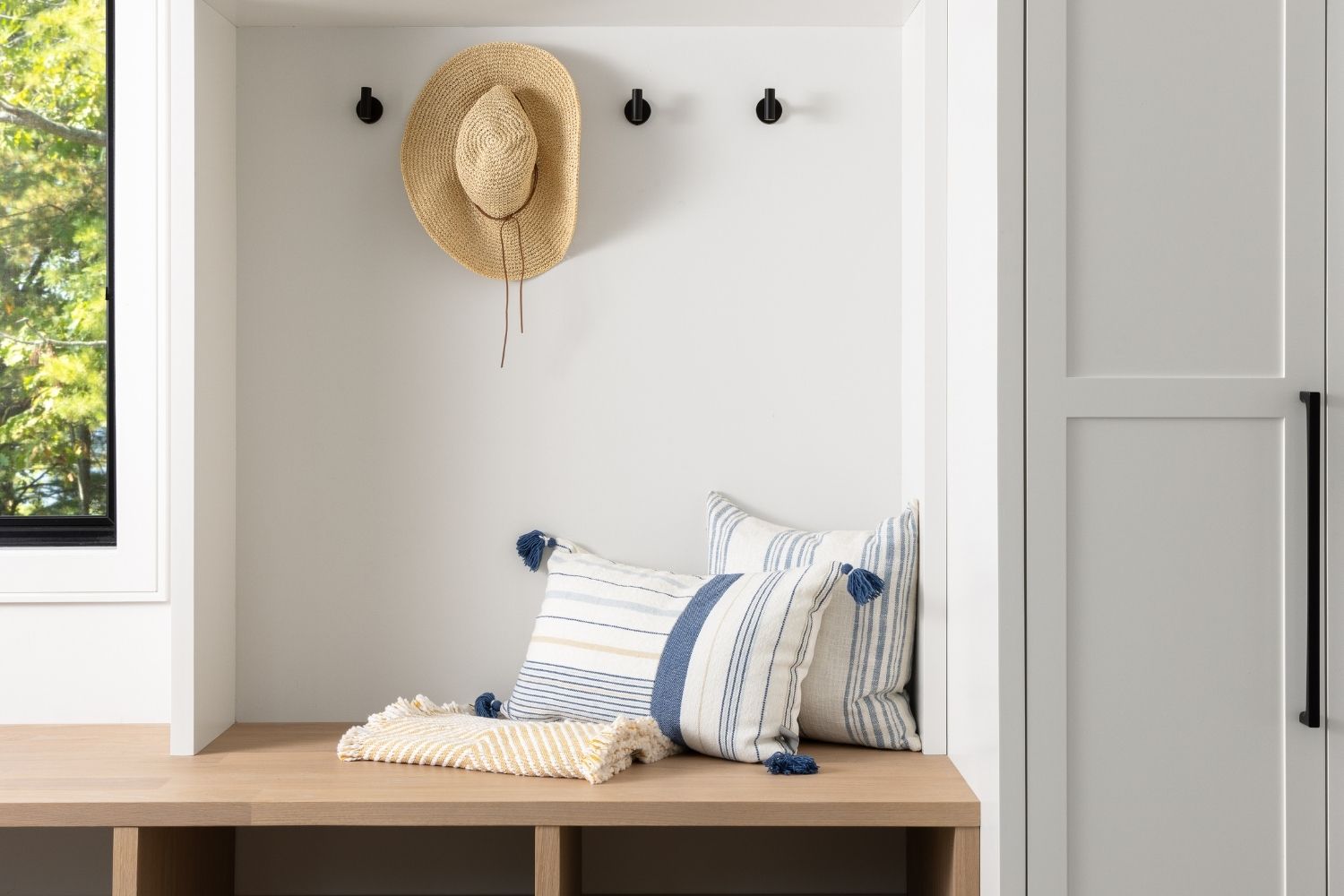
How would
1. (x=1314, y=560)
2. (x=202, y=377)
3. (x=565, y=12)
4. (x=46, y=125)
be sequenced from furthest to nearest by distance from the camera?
(x=46, y=125) < (x=565, y=12) < (x=202, y=377) < (x=1314, y=560)

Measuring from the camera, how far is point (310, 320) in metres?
1.90

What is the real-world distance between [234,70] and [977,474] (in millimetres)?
1542

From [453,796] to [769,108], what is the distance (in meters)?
1.31

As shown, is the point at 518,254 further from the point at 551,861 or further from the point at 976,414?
the point at 551,861

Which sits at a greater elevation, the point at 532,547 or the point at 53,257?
the point at 53,257

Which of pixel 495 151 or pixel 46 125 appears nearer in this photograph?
pixel 495 151

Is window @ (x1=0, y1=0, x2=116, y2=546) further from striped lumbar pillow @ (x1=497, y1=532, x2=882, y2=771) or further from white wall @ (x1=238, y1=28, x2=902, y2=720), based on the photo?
striped lumbar pillow @ (x1=497, y1=532, x2=882, y2=771)

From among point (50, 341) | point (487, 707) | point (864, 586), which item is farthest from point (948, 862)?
point (50, 341)

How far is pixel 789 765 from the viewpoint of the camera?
1.59 metres

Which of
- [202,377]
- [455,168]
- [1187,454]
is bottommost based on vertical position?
[1187,454]

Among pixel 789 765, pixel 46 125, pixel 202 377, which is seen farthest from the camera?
pixel 46 125

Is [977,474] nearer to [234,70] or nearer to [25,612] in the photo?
[234,70]

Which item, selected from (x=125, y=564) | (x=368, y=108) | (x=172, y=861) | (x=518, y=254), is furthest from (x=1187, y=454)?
(x=125, y=564)

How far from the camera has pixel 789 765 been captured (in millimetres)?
1592
